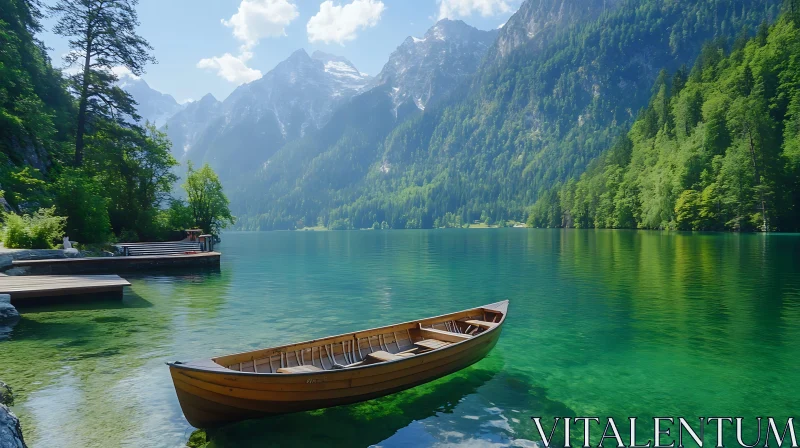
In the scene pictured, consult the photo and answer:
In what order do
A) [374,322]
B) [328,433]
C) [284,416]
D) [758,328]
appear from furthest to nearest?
[374,322] → [758,328] → [284,416] → [328,433]

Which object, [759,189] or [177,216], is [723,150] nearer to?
[759,189]

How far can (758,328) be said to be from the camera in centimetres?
1853

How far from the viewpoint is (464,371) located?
554 inches

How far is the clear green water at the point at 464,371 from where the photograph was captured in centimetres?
1027

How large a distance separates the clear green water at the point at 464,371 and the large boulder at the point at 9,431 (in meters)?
3.30

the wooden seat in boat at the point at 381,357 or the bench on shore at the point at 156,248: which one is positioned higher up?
the bench on shore at the point at 156,248

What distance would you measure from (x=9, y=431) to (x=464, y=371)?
10.9 meters

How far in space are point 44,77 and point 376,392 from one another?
61627mm

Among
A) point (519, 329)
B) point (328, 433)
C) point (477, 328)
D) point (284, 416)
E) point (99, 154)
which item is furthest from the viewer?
point (99, 154)

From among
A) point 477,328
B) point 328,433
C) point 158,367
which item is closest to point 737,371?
point 477,328

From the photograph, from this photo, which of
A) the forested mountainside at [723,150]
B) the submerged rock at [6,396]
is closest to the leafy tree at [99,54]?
the submerged rock at [6,396]

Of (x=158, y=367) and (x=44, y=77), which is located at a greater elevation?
(x=44, y=77)

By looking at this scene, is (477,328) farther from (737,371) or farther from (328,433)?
(737,371)

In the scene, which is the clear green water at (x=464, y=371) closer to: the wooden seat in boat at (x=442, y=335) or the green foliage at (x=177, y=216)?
the wooden seat in boat at (x=442, y=335)
